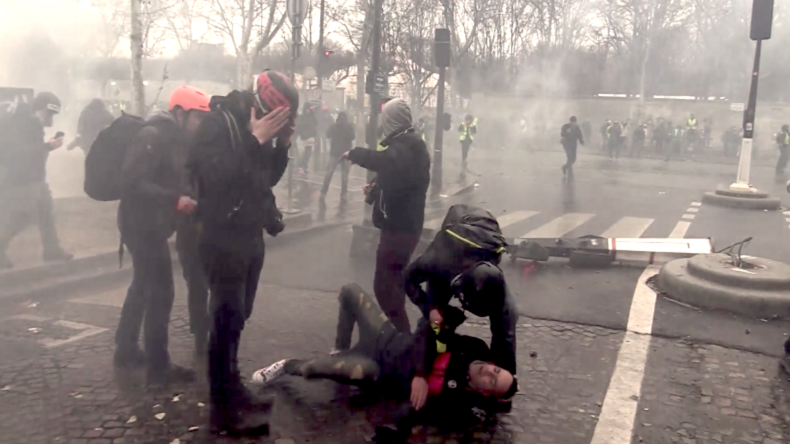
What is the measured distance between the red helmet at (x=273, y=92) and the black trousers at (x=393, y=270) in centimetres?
138

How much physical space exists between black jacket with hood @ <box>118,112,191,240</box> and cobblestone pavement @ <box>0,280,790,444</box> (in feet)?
2.77

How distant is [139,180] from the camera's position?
142 inches

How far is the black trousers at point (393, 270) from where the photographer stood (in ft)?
13.7

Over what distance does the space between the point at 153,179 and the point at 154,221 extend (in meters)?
0.25

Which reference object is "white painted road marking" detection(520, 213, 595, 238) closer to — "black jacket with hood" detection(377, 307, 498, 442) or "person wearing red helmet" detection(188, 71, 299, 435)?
"black jacket with hood" detection(377, 307, 498, 442)

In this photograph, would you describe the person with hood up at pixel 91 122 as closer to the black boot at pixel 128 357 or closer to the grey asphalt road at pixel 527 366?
the grey asphalt road at pixel 527 366

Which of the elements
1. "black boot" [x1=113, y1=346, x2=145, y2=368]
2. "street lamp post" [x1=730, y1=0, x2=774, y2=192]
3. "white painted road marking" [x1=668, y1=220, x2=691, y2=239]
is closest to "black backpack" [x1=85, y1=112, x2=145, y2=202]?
"black boot" [x1=113, y1=346, x2=145, y2=368]

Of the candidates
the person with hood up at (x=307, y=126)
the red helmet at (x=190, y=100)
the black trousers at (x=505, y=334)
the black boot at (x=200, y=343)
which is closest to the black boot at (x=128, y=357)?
the black boot at (x=200, y=343)

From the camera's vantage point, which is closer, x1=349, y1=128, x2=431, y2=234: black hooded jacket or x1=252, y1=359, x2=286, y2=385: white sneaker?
x1=252, y1=359, x2=286, y2=385: white sneaker

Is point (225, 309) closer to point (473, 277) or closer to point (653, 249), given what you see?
point (473, 277)

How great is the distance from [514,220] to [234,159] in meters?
7.60

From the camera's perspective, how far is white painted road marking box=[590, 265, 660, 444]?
10.7 feet

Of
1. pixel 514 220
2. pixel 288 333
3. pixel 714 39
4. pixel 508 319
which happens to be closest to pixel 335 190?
pixel 514 220

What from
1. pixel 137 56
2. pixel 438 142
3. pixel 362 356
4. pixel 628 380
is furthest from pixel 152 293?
pixel 438 142
